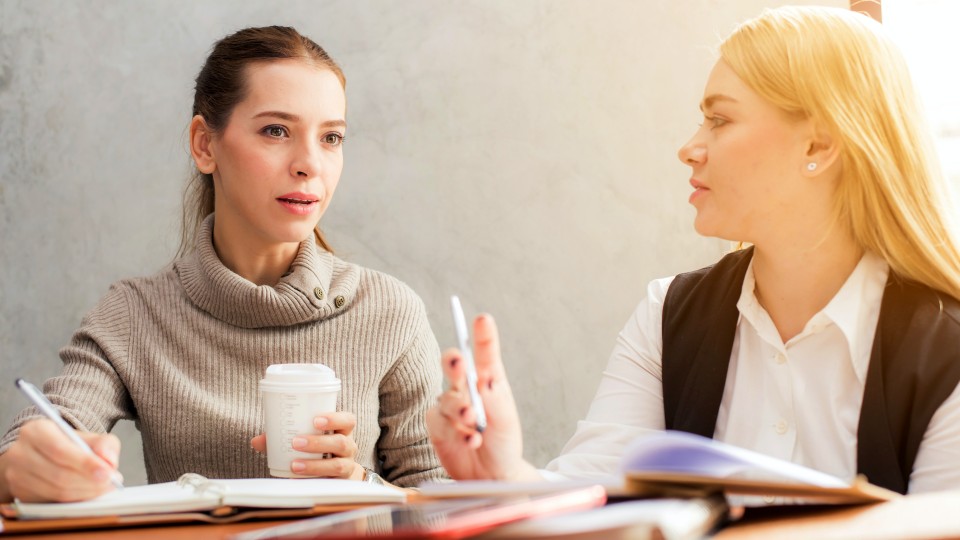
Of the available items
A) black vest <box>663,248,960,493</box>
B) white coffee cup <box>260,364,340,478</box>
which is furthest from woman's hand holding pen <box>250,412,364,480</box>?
black vest <box>663,248,960,493</box>

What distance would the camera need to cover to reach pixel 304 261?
1788 millimetres

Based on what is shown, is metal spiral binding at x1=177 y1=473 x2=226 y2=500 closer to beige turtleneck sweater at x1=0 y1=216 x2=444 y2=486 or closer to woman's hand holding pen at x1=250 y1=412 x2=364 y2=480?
woman's hand holding pen at x1=250 y1=412 x2=364 y2=480

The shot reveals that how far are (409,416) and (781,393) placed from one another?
A: 0.69 meters

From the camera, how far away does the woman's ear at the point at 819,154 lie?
Answer: 1.43m

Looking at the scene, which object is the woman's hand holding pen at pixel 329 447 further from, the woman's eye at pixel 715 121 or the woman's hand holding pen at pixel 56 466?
the woman's eye at pixel 715 121

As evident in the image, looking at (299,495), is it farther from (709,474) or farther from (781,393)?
(781,393)

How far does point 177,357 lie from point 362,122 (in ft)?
2.64

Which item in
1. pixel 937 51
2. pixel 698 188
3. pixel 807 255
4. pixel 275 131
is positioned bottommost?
pixel 807 255

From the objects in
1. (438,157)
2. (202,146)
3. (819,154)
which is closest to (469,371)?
(819,154)

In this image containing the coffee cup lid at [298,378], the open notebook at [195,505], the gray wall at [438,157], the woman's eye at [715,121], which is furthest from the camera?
the gray wall at [438,157]

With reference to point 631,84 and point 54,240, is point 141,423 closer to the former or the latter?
point 54,240

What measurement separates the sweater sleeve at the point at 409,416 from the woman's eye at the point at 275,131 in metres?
0.43

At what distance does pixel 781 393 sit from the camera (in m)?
1.43

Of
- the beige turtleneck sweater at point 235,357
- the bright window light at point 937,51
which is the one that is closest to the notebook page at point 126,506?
the beige turtleneck sweater at point 235,357
